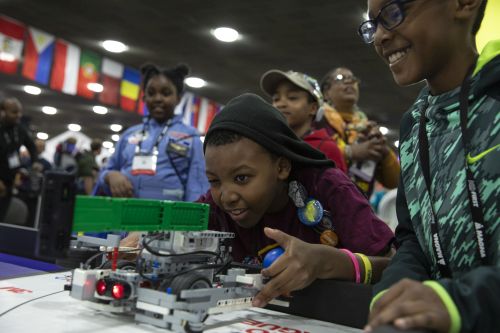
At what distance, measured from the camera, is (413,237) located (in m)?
1.03

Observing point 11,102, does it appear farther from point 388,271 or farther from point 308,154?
point 388,271

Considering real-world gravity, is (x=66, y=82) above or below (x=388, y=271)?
above

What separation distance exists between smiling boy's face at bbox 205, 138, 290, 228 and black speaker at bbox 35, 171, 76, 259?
0.47 m

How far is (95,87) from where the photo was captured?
21.0 ft

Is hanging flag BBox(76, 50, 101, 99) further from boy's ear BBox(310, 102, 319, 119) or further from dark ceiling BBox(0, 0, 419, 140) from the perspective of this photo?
boy's ear BBox(310, 102, 319, 119)

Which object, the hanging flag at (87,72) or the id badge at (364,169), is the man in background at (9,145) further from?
the id badge at (364,169)

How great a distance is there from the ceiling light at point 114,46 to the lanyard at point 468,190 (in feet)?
17.2

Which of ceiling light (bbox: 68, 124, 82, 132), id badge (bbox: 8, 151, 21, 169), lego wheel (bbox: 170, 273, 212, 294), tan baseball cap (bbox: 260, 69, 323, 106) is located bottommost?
lego wheel (bbox: 170, 273, 212, 294)

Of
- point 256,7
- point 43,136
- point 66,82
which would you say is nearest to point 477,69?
point 256,7

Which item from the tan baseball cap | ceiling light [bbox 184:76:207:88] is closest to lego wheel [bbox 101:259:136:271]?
the tan baseball cap

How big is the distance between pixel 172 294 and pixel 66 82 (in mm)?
5809

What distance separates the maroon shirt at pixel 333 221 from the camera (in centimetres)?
120

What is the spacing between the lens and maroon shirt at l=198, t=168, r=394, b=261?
1200mm

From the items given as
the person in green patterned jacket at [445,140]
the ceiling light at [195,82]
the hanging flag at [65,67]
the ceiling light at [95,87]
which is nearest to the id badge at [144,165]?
the person in green patterned jacket at [445,140]
